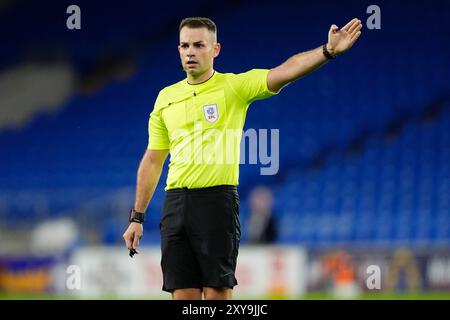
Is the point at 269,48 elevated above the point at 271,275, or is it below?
above

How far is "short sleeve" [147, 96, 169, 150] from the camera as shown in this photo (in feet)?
19.2

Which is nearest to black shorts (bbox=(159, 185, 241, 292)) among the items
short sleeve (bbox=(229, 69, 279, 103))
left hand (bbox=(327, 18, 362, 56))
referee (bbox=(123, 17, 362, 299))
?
referee (bbox=(123, 17, 362, 299))

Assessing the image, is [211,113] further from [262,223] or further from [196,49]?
[262,223]

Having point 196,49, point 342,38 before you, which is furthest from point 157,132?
point 342,38

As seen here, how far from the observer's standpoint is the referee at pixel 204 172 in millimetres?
5531

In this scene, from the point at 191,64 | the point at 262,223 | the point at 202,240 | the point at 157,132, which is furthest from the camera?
the point at 262,223

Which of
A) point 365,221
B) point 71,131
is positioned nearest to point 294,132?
point 365,221

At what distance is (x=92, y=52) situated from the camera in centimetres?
1814

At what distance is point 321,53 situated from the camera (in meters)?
5.27

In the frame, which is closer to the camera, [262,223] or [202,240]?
[202,240]

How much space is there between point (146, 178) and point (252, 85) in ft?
3.05

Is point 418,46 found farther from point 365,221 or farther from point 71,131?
point 71,131

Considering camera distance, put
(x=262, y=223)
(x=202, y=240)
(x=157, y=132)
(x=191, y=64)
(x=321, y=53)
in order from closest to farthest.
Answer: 1. (x=321, y=53)
2. (x=202, y=240)
3. (x=191, y=64)
4. (x=157, y=132)
5. (x=262, y=223)
